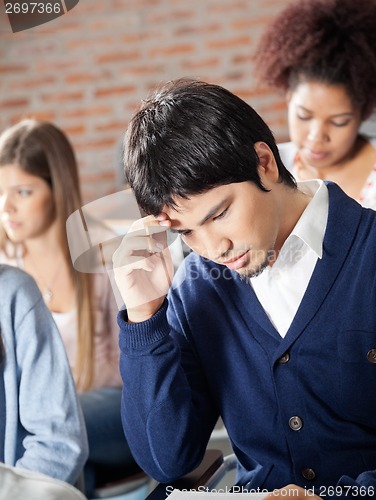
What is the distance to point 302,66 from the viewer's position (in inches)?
52.9

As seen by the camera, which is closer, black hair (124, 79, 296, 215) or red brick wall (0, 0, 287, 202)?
black hair (124, 79, 296, 215)

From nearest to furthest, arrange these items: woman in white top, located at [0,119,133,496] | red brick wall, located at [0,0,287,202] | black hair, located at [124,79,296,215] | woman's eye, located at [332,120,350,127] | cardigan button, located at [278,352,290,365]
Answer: black hair, located at [124,79,296,215]
cardigan button, located at [278,352,290,365]
woman in white top, located at [0,119,133,496]
woman's eye, located at [332,120,350,127]
red brick wall, located at [0,0,287,202]

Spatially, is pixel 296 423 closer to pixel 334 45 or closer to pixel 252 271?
pixel 252 271

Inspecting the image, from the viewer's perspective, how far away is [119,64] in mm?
3049

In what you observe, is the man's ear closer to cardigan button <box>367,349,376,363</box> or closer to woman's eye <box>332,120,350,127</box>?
cardigan button <box>367,349,376,363</box>

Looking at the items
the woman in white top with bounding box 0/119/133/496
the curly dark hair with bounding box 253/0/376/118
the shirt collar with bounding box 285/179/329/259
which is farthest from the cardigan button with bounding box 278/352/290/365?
the curly dark hair with bounding box 253/0/376/118

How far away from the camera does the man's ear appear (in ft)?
2.48

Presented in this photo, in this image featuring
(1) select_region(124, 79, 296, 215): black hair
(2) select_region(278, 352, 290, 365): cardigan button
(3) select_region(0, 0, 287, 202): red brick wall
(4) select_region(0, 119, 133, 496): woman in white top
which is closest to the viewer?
(1) select_region(124, 79, 296, 215): black hair

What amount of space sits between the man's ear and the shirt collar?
63 mm

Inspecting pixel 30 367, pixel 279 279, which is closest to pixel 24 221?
pixel 30 367

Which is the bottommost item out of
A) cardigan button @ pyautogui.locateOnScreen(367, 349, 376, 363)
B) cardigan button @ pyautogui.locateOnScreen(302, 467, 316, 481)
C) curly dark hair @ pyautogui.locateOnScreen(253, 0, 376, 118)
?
cardigan button @ pyautogui.locateOnScreen(302, 467, 316, 481)

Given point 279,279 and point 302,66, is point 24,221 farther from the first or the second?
point 302,66

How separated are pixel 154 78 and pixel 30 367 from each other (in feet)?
7.60

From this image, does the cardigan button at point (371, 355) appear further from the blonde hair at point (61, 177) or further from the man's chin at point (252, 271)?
the blonde hair at point (61, 177)
